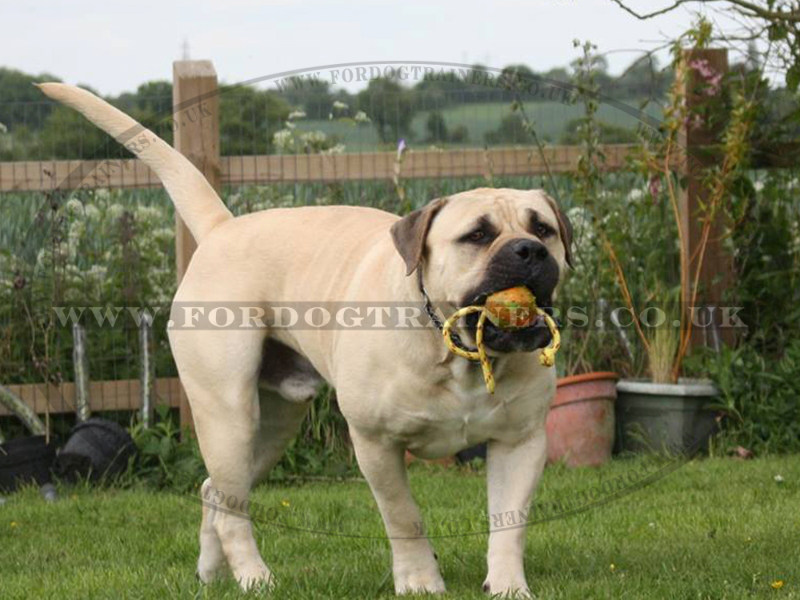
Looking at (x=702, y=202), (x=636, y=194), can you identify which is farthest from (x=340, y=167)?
(x=702, y=202)

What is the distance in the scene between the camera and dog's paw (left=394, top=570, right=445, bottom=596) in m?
4.01

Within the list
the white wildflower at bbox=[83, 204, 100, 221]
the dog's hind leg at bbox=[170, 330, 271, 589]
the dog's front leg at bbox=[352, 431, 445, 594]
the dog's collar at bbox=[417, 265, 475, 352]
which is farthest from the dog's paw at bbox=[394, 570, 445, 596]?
the white wildflower at bbox=[83, 204, 100, 221]

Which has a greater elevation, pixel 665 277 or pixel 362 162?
pixel 362 162

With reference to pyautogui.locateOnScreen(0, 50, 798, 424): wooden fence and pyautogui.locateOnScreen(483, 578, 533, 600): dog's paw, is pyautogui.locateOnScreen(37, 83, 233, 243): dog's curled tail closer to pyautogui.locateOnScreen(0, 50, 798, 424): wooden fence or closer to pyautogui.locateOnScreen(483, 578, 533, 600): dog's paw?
pyautogui.locateOnScreen(483, 578, 533, 600): dog's paw

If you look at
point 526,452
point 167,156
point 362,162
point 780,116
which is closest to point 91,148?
point 362,162

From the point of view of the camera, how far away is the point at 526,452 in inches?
156

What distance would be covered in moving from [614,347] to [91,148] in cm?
341

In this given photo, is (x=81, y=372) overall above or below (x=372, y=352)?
below

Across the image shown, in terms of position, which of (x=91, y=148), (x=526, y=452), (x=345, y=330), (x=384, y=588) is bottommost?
(x=384, y=588)

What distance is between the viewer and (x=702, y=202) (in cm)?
741

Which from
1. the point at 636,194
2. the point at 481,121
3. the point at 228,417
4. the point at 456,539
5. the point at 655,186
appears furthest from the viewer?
the point at 481,121

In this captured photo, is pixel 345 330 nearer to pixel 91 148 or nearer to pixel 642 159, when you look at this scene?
pixel 642 159

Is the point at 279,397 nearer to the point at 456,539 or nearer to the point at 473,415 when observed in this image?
the point at 456,539

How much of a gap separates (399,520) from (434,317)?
69cm
